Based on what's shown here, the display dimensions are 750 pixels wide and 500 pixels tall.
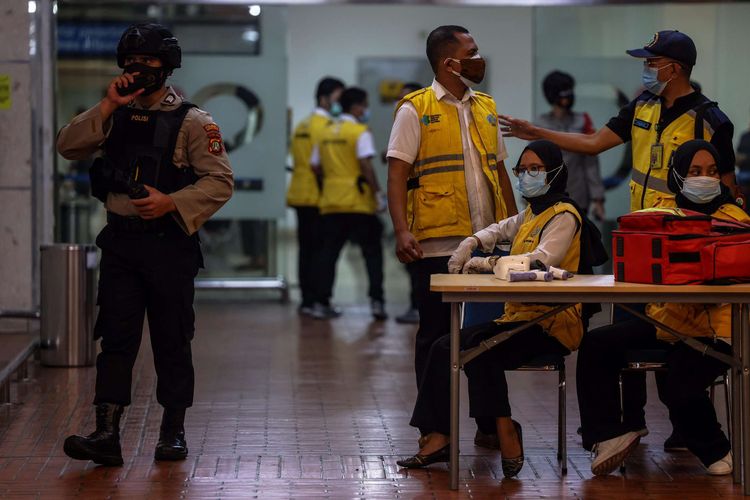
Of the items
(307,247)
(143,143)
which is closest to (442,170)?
(143,143)

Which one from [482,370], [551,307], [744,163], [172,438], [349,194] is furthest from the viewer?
[744,163]

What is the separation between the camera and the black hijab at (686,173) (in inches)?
222

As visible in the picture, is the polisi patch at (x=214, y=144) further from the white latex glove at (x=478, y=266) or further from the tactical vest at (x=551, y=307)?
the tactical vest at (x=551, y=307)

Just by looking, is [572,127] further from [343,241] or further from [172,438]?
[172,438]

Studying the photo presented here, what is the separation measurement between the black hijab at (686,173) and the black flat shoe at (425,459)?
1429 millimetres

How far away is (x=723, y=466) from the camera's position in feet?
18.4

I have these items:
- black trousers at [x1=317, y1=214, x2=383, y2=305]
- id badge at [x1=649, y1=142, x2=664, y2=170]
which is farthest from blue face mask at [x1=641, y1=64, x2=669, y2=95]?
black trousers at [x1=317, y1=214, x2=383, y2=305]

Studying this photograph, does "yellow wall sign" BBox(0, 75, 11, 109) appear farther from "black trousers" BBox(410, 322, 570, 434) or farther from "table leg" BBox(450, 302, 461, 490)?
"table leg" BBox(450, 302, 461, 490)

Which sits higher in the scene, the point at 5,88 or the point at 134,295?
the point at 5,88

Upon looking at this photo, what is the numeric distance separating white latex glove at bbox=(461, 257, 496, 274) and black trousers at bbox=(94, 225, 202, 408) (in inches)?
46.0

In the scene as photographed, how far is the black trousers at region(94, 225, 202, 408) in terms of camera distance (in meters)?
5.72

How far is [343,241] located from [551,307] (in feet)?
19.8

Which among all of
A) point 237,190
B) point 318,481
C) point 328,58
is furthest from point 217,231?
point 318,481

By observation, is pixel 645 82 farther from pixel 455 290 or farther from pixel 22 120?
pixel 22 120
